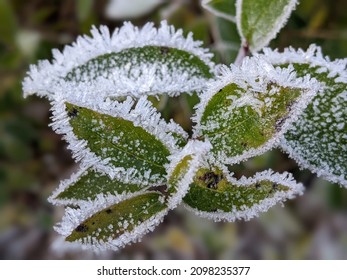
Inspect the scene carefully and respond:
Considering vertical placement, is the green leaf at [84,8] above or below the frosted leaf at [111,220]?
above

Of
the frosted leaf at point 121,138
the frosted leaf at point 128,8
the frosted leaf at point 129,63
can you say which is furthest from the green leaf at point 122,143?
the frosted leaf at point 128,8

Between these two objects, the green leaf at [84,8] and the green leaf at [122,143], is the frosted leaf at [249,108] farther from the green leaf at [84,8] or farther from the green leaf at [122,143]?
the green leaf at [84,8]

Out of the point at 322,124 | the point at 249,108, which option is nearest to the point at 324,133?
the point at 322,124

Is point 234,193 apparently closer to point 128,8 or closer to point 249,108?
point 249,108

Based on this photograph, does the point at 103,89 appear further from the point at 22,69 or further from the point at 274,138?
the point at 22,69

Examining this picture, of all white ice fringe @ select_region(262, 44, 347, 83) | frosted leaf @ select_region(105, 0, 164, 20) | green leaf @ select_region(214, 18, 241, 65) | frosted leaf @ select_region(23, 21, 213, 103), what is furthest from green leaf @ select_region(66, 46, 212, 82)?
frosted leaf @ select_region(105, 0, 164, 20)
